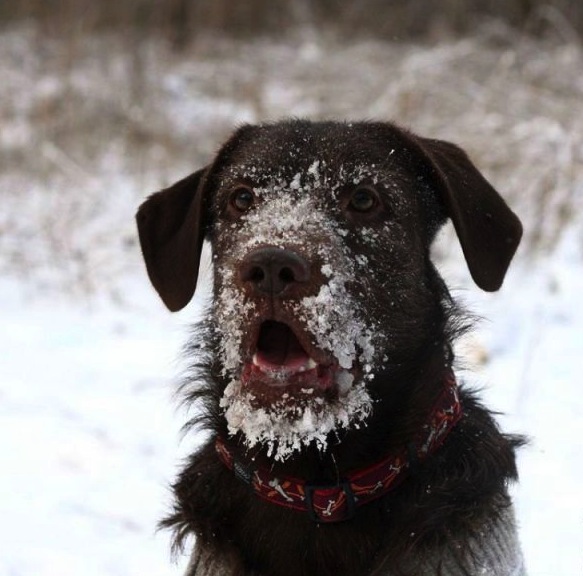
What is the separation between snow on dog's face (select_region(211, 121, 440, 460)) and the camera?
2293 mm

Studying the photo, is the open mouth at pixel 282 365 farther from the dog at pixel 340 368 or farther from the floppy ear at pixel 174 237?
the floppy ear at pixel 174 237

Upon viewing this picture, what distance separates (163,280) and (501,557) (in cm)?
137

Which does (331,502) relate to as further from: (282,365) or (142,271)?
(142,271)

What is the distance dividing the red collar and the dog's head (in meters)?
0.14

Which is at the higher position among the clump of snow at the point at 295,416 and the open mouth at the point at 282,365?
the open mouth at the point at 282,365

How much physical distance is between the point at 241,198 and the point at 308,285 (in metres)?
0.63

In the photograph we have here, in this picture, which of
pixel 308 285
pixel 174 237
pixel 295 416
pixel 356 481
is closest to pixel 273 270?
pixel 308 285

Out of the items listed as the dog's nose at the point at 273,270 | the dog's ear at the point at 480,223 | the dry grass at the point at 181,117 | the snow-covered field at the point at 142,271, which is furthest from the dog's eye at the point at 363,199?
the dry grass at the point at 181,117

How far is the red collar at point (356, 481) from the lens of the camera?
2549 mm

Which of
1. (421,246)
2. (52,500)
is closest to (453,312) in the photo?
(421,246)

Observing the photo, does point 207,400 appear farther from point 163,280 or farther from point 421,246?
point 421,246

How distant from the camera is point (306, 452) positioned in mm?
2639

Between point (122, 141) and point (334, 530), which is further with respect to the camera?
point (122, 141)

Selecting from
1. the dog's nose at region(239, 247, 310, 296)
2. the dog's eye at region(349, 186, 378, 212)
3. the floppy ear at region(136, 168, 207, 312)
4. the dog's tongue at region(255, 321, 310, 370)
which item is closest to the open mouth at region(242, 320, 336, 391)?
the dog's tongue at region(255, 321, 310, 370)
